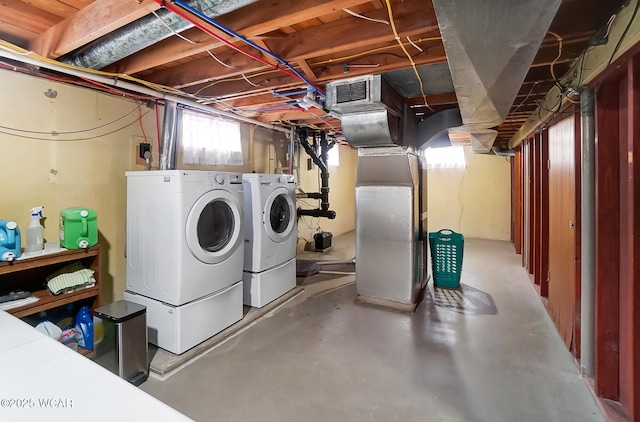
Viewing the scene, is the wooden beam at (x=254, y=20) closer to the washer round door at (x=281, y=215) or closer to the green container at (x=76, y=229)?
the green container at (x=76, y=229)

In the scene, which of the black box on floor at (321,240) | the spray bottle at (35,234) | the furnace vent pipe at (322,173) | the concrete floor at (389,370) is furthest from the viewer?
the black box on floor at (321,240)

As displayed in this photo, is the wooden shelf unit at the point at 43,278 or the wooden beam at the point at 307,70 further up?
the wooden beam at the point at 307,70

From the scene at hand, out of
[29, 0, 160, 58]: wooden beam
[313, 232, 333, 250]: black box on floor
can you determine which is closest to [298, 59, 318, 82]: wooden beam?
[29, 0, 160, 58]: wooden beam

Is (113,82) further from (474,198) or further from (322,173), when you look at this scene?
(474,198)

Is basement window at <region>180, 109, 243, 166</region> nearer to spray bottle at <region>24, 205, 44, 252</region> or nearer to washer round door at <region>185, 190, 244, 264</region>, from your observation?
washer round door at <region>185, 190, 244, 264</region>

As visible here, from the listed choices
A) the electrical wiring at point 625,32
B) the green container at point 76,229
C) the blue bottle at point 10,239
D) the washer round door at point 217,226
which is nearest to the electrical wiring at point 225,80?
the washer round door at point 217,226

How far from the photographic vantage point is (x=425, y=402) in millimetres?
1783

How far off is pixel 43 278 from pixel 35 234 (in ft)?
1.36

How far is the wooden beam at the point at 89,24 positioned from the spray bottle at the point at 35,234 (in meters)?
1.05

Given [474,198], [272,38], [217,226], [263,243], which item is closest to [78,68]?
[272,38]

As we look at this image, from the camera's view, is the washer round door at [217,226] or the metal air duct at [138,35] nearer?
the metal air duct at [138,35]

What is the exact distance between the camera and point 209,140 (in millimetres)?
3508

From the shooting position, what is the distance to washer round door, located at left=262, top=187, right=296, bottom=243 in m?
3.26

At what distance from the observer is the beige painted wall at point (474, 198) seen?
646 centimetres
